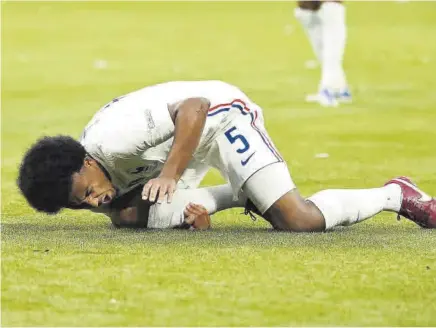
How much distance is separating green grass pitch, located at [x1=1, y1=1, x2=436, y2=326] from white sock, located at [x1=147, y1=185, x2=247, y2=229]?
5.8 inches

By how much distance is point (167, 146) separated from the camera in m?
7.56

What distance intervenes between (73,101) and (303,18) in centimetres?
273

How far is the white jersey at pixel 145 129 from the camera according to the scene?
23.8 feet

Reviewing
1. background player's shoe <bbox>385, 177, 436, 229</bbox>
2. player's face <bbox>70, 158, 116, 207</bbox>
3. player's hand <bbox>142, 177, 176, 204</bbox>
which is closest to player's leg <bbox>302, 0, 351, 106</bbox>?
background player's shoe <bbox>385, 177, 436, 229</bbox>

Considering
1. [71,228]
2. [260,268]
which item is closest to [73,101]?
[71,228]

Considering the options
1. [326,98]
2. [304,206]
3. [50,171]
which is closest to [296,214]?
[304,206]

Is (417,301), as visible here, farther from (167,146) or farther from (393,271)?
(167,146)

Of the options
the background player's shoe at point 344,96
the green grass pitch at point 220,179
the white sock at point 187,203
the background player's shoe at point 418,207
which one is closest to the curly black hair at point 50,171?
the green grass pitch at point 220,179

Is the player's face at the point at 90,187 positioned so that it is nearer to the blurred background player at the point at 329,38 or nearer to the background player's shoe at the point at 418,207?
the background player's shoe at the point at 418,207

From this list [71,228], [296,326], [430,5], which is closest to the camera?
[296,326]

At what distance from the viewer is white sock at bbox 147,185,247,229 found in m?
7.74

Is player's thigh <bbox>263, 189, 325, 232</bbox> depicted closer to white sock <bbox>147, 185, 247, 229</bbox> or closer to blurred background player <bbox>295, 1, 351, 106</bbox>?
white sock <bbox>147, 185, 247, 229</bbox>

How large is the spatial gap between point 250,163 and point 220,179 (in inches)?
109

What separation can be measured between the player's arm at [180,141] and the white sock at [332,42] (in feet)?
25.9
